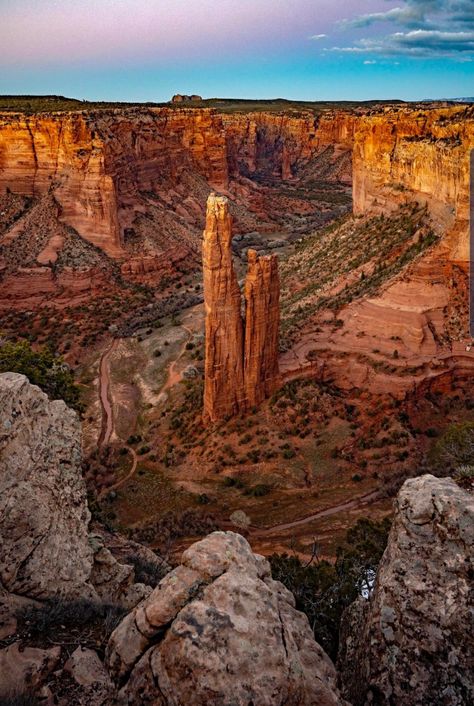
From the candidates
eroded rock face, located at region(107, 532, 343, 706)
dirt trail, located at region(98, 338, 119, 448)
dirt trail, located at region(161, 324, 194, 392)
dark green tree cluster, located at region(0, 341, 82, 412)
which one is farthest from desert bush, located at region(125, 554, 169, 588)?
dirt trail, located at region(161, 324, 194, 392)

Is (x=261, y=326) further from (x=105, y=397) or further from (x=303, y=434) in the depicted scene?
(x=105, y=397)

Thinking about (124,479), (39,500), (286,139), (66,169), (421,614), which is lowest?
(124,479)

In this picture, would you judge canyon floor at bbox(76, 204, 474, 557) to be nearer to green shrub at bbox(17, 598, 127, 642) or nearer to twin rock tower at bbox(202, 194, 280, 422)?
twin rock tower at bbox(202, 194, 280, 422)

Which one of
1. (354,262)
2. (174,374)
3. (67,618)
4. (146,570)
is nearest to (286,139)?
(354,262)

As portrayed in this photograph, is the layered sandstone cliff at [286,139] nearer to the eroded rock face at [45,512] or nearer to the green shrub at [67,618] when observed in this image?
the eroded rock face at [45,512]

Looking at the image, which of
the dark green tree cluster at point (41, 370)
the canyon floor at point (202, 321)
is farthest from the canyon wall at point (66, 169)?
the dark green tree cluster at point (41, 370)

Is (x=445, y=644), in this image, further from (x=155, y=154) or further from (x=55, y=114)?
(x=155, y=154)

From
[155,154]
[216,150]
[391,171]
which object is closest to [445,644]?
[391,171]
